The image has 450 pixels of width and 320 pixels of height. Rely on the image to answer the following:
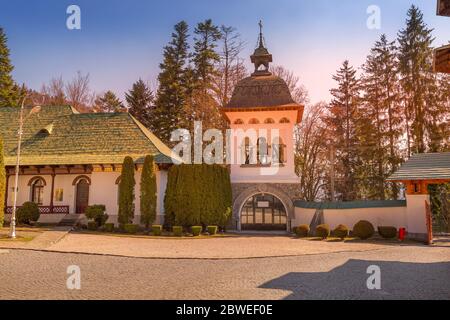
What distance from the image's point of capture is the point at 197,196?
23766 mm

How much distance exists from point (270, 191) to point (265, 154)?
2.86 meters

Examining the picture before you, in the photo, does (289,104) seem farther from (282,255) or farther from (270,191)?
(282,255)

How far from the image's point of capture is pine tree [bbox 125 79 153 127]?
47250 millimetres

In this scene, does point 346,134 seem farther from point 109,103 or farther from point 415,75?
point 109,103

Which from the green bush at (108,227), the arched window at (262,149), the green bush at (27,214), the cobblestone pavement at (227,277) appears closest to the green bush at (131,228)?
the green bush at (108,227)

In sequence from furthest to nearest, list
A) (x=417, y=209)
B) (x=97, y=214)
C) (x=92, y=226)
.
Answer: (x=97, y=214) → (x=92, y=226) → (x=417, y=209)

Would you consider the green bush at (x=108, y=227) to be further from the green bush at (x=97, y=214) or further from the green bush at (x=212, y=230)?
the green bush at (x=212, y=230)

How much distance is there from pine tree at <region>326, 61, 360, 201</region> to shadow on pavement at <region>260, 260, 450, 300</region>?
27261 millimetres

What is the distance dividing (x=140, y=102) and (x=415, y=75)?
3370cm

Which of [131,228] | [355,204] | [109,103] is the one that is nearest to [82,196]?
[131,228]

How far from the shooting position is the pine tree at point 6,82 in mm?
45669

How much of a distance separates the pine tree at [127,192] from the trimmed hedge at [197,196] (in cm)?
241

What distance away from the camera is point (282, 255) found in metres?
13.9

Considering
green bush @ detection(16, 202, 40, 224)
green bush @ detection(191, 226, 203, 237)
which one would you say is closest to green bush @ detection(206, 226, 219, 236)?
green bush @ detection(191, 226, 203, 237)
